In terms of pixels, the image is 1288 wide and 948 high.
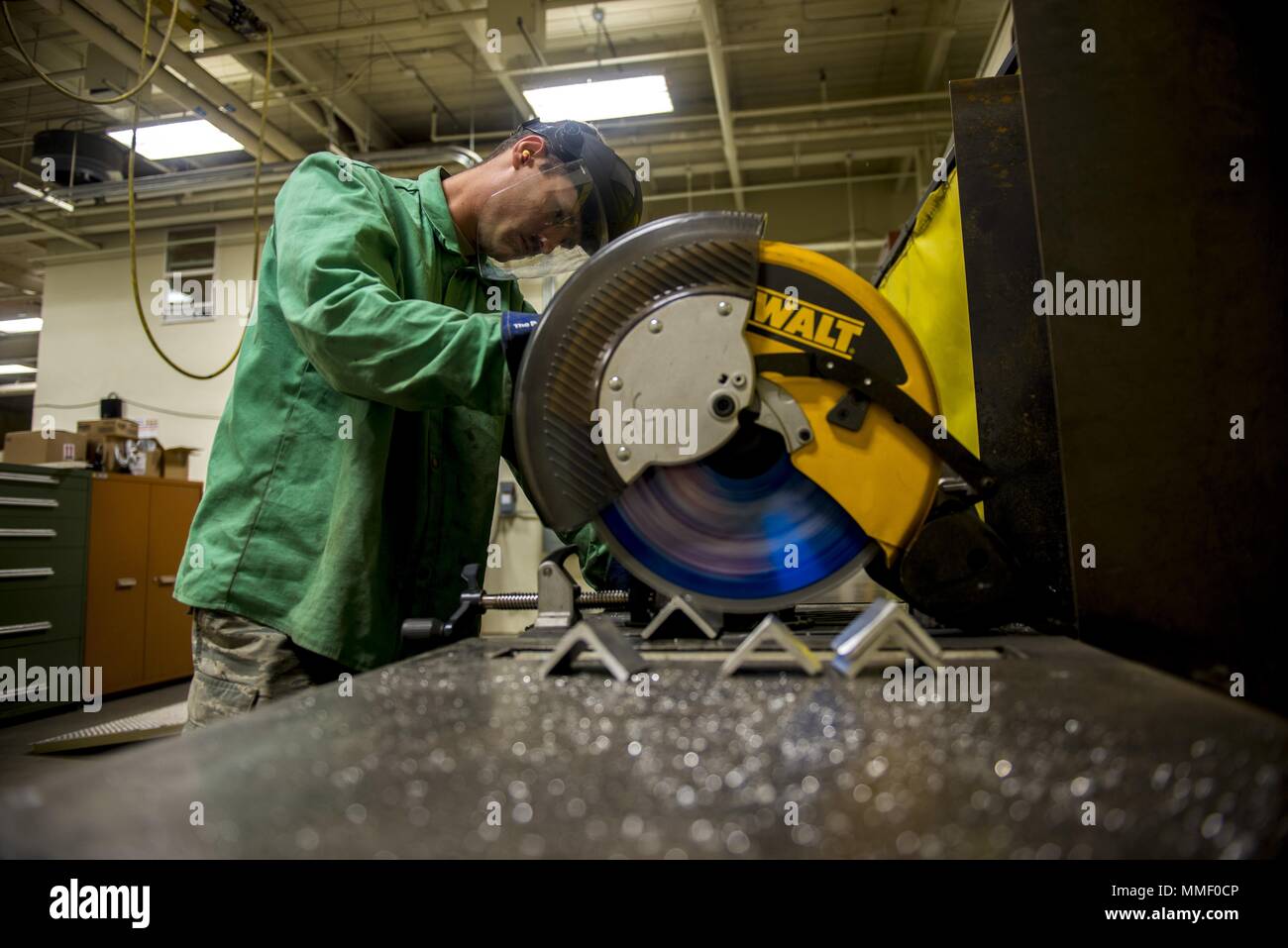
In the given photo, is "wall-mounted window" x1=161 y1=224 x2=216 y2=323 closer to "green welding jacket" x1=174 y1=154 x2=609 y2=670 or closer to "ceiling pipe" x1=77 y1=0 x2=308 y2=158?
"ceiling pipe" x1=77 y1=0 x2=308 y2=158

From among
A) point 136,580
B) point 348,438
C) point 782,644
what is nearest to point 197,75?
point 136,580

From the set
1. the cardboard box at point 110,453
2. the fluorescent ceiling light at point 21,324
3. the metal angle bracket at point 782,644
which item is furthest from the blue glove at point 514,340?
the fluorescent ceiling light at point 21,324

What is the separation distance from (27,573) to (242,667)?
383cm

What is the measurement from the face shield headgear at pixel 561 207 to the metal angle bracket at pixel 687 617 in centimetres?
74

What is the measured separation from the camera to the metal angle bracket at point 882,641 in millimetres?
722

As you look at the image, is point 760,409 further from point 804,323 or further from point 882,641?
point 882,641

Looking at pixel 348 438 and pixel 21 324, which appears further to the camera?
pixel 21 324

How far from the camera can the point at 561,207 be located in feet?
4.66

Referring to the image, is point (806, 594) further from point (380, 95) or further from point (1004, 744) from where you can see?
point (380, 95)

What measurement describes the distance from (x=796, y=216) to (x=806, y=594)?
6.34 metres

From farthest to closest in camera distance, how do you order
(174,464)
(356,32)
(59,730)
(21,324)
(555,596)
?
(21,324) → (174,464) → (356,32) → (59,730) → (555,596)

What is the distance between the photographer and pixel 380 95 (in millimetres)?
5777
